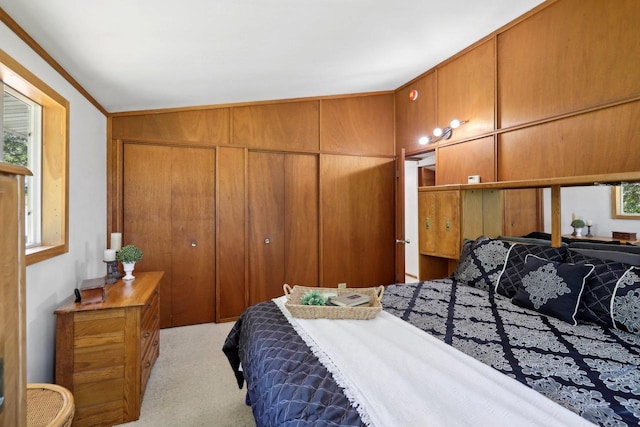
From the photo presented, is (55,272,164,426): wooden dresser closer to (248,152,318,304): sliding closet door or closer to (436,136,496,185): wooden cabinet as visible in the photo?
(248,152,318,304): sliding closet door

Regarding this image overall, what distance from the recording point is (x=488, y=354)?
124 cm

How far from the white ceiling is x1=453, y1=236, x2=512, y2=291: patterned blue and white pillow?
1.74 m

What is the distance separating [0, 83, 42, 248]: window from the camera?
5.65ft

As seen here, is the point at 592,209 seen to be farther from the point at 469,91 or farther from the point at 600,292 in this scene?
the point at 469,91

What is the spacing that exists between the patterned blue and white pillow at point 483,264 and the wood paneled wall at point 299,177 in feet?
5.48

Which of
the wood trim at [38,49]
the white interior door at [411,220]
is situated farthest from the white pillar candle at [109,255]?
the white interior door at [411,220]

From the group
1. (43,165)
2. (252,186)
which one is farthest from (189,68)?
(252,186)

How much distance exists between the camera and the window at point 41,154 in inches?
69.2

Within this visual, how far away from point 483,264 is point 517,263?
226mm

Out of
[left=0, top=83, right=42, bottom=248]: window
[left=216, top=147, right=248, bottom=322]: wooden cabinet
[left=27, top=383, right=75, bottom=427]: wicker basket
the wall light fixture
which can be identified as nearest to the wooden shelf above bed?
the wall light fixture

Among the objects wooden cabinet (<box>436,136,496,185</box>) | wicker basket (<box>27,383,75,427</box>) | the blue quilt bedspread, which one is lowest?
wicker basket (<box>27,383,75,427</box>)

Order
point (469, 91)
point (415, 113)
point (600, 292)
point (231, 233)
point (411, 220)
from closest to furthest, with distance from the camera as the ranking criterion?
1. point (600, 292)
2. point (469, 91)
3. point (231, 233)
4. point (415, 113)
5. point (411, 220)

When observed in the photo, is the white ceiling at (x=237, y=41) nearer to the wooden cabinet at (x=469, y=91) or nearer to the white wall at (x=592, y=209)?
the wooden cabinet at (x=469, y=91)

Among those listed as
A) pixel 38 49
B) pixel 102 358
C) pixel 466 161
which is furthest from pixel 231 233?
pixel 466 161
